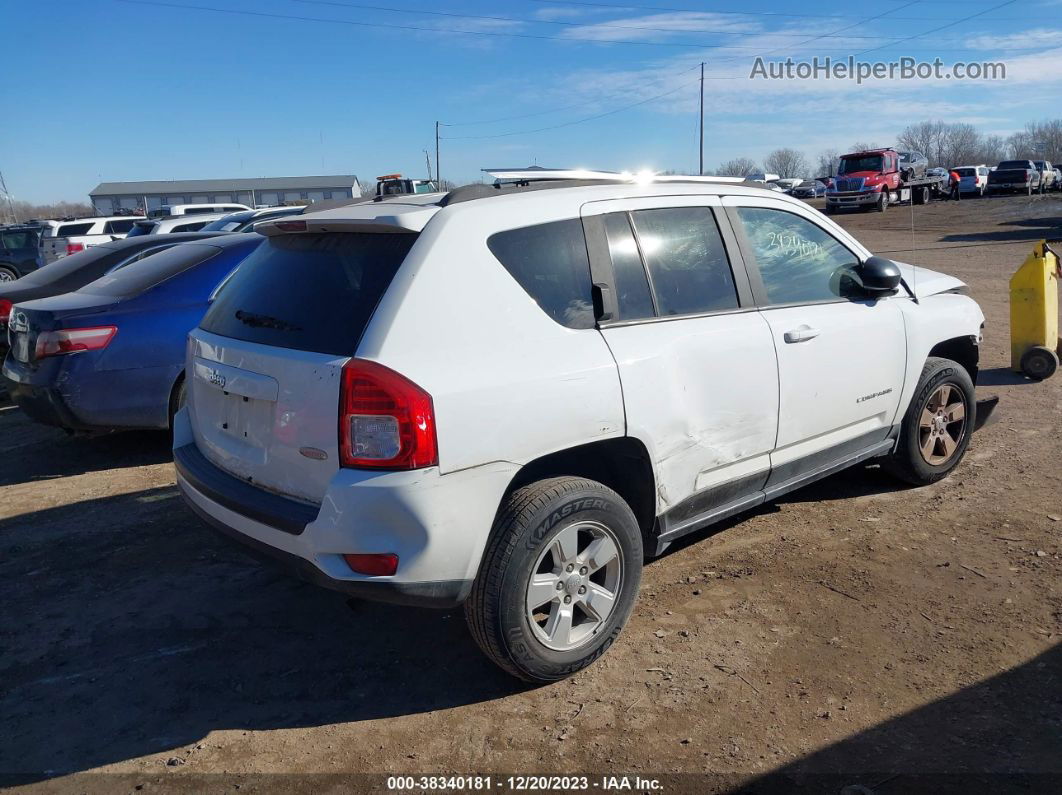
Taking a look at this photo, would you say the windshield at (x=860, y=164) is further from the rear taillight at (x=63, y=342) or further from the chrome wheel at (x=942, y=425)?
the rear taillight at (x=63, y=342)

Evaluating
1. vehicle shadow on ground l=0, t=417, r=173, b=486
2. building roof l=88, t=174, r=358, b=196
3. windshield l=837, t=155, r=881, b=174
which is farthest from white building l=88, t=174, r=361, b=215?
vehicle shadow on ground l=0, t=417, r=173, b=486

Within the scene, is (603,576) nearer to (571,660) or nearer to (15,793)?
(571,660)

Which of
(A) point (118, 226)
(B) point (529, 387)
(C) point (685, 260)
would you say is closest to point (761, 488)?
(C) point (685, 260)

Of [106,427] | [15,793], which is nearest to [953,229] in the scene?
[106,427]

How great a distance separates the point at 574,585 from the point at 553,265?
1.27 meters

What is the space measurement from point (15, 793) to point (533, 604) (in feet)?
6.07

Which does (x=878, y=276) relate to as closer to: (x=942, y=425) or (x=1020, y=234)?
(x=942, y=425)

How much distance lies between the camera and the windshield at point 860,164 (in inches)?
1428

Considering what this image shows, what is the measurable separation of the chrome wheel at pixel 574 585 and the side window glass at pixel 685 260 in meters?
1.07

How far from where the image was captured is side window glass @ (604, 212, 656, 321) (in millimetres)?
3633

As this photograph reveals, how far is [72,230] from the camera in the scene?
2316 cm

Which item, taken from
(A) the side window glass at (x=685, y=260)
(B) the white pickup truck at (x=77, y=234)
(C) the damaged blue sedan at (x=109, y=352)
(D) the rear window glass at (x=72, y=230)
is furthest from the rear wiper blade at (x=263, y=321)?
(D) the rear window glass at (x=72, y=230)

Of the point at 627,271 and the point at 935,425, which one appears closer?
the point at 627,271

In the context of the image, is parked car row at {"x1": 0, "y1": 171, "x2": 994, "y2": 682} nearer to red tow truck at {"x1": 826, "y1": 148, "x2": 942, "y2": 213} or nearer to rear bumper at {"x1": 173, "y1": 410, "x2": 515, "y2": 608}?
rear bumper at {"x1": 173, "y1": 410, "x2": 515, "y2": 608}
